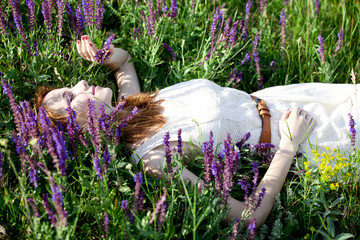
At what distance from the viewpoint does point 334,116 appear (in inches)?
105

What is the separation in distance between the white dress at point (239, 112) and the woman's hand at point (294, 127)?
53 millimetres

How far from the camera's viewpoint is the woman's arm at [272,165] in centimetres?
215

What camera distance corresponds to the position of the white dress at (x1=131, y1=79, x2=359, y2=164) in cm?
243

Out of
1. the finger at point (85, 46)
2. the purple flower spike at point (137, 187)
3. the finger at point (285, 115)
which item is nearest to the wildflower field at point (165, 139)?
the purple flower spike at point (137, 187)

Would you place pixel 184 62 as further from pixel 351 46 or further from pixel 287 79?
pixel 351 46

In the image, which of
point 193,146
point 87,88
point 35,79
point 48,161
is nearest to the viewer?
point 48,161

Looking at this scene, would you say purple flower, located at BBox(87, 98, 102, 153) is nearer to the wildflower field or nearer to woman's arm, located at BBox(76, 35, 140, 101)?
the wildflower field

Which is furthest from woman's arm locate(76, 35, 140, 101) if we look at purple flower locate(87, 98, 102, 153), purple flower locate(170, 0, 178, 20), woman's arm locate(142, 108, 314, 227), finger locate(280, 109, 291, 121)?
finger locate(280, 109, 291, 121)

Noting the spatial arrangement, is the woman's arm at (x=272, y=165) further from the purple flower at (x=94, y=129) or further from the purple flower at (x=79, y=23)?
the purple flower at (x=79, y=23)

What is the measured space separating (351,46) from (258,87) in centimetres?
115

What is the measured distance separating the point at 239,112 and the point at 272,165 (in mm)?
447

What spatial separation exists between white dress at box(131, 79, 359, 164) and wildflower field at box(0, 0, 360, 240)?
104mm

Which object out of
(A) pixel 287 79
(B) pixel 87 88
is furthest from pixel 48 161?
(A) pixel 287 79

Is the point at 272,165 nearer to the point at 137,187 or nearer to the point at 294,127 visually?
the point at 294,127
